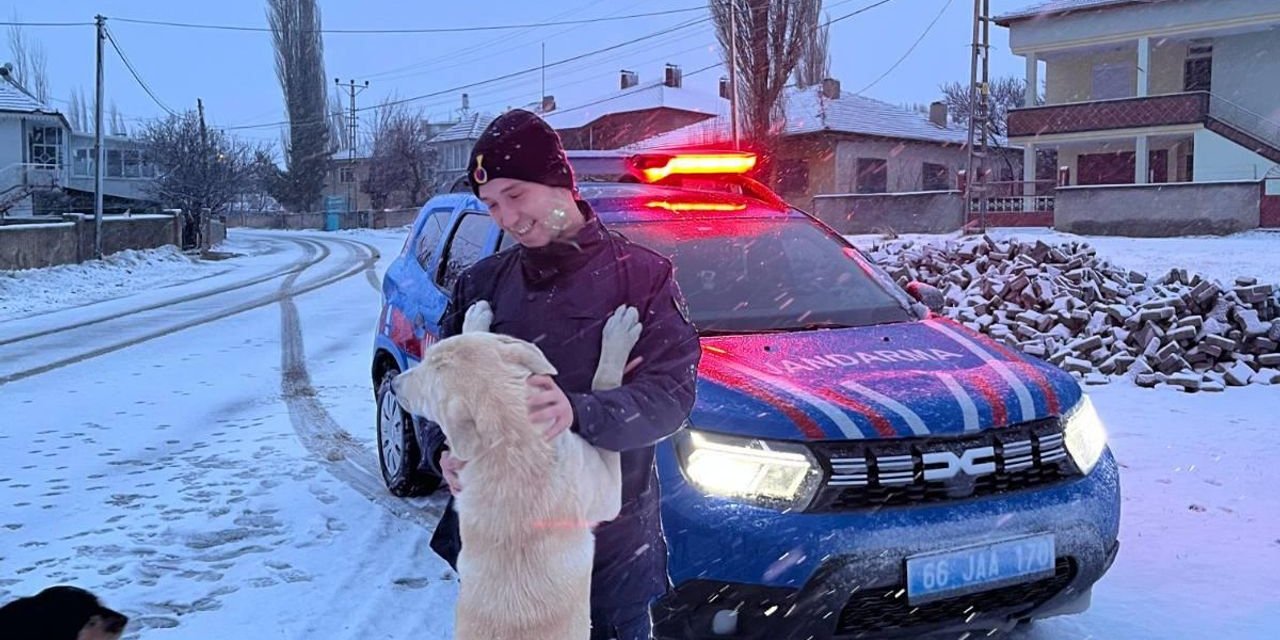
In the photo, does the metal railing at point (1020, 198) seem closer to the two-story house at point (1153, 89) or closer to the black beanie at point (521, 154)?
the two-story house at point (1153, 89)

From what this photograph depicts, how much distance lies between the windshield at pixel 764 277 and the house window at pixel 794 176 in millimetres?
37518

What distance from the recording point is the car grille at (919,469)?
3123 millimetres

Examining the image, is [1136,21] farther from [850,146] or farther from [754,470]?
[754,470]

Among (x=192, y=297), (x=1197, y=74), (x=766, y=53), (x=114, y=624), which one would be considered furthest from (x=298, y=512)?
(x=1197, y=74)

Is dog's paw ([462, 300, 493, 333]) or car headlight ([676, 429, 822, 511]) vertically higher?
dog's paw ([462, 300, 493, 333])

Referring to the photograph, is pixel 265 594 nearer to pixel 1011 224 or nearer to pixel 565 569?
pixel 565 569

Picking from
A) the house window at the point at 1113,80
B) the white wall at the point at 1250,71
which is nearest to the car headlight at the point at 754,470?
the white wall at the point at 1250,71

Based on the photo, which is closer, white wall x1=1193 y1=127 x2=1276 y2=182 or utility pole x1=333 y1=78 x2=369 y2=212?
white wall x1=1193 y1=127 x2=1276 y2=182

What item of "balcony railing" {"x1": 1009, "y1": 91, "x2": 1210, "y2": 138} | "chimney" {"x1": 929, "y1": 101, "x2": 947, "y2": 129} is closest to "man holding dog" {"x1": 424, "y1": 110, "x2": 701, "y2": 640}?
"balcony railing" {"x1": 1009, "y1": 91, "x2": 1210, "y2": 138}

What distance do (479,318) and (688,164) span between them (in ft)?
10.2

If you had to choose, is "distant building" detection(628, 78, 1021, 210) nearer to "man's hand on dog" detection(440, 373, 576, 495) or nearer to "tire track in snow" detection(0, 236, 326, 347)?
"tire track in snow" detection(0, 236, 326, 347)

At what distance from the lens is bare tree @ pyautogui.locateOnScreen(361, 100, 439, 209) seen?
68625 millimetres

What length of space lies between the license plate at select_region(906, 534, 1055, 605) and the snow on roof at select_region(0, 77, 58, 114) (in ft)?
193

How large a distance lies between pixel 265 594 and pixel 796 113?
39915 millimetres
